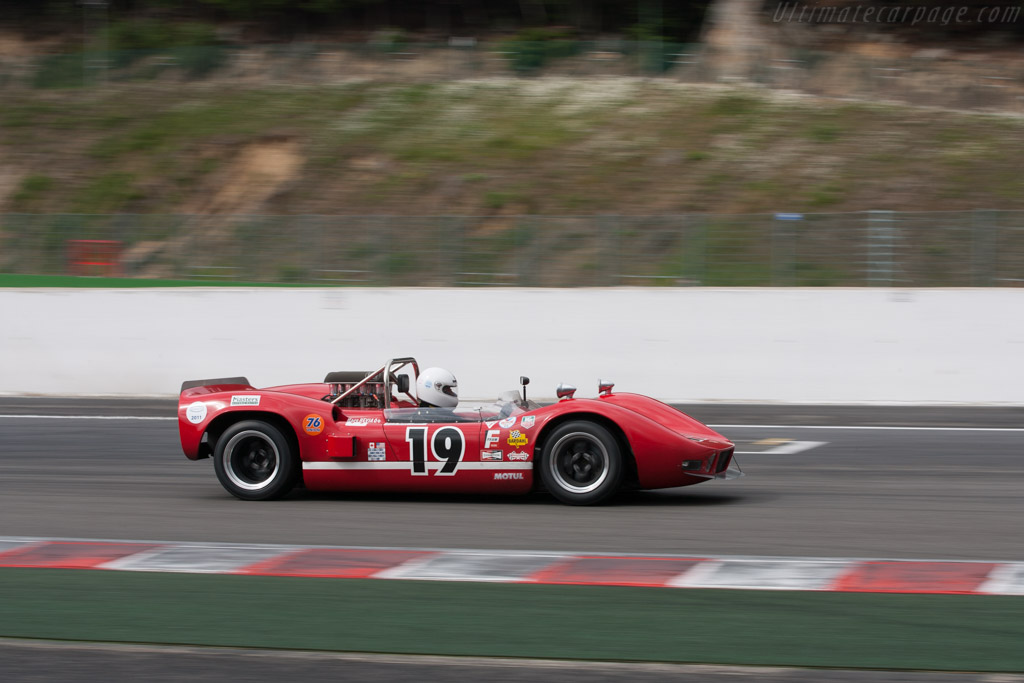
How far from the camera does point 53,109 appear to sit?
34.1 m

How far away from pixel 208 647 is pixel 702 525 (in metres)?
3.48

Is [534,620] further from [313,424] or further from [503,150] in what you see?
[503,150]

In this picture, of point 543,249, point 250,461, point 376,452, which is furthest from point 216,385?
point 543,249

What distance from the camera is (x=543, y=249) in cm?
1800

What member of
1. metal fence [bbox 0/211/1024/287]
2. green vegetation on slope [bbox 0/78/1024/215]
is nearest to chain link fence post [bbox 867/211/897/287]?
metal fence [bbox 0/211/1024/287]

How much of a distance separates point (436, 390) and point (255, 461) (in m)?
1.38

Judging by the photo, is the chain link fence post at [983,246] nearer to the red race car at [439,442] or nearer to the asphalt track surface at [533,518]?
the asphalt track surface at [533,518]

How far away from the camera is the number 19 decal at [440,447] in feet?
26.1

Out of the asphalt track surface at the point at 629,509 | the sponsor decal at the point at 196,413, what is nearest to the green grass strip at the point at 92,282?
the asphalt track surface at the point at 629,509

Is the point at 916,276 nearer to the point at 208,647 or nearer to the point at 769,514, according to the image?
the point at 769,514

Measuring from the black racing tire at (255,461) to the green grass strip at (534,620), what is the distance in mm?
2289

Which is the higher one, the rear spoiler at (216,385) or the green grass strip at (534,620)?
the rear spoiler at (216,385)

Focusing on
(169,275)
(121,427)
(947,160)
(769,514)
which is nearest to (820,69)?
(947,160)

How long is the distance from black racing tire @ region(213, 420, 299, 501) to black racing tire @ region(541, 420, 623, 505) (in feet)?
5.99
